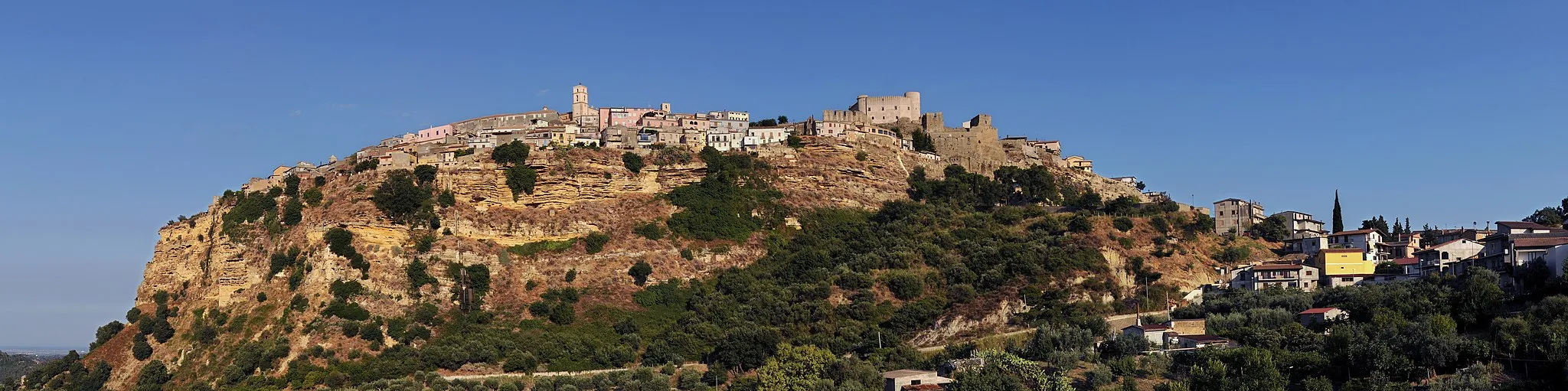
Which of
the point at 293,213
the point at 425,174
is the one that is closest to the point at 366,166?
the point at 425,174

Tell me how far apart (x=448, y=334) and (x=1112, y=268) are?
27.2m

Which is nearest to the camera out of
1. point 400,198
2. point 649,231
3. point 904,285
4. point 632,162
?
point 904,285

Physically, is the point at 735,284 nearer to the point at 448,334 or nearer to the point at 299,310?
the point at 448,334

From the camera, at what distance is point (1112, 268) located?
198 ft

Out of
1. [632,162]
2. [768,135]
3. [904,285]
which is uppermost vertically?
[768,135]

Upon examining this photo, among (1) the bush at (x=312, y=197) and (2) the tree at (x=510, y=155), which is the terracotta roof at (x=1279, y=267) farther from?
(1) the bush at (x=312, y=197)

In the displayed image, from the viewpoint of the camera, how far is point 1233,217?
6906 cm

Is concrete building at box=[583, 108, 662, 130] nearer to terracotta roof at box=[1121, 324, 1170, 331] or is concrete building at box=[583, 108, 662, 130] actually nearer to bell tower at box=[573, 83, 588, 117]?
bell tower at box=[573, 83, 588, 117]

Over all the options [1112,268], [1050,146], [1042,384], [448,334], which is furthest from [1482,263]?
[448,334]

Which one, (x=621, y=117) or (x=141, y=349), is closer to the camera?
(x=141, y=349)

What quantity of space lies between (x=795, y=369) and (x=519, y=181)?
19.7 m

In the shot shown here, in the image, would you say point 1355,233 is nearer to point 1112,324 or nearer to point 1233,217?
point 1233,217

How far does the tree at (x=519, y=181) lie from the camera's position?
63.1 meters

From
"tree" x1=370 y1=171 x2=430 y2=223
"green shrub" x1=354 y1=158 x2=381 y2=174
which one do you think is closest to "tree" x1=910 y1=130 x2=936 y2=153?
"tree" x1=370 y1=171 x2=430 y2=223
